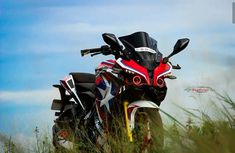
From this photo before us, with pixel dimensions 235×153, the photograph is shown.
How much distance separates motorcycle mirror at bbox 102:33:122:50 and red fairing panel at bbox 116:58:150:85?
0.19 m

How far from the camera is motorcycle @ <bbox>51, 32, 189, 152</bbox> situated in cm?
671

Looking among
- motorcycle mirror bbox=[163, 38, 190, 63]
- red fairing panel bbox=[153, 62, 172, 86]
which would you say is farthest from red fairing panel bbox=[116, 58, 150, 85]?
motorcycle mirror bbox=[163, 38, 190, 63]

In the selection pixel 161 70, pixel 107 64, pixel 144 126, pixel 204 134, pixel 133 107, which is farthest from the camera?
pixel 107 64

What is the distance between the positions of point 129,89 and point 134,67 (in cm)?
26

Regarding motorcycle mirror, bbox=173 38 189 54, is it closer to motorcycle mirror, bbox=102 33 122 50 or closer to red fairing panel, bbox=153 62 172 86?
red fairing panel, bbox=153 62 172 86

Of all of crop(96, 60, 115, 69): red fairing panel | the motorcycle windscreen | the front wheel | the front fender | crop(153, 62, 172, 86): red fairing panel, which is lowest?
the front wheel

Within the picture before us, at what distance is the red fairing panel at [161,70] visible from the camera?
22.2 ft

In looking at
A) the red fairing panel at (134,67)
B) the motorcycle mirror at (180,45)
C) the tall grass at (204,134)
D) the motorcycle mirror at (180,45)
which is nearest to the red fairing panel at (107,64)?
the red fairing panel at (134,67)

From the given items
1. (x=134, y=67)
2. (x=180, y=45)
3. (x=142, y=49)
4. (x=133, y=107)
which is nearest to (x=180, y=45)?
(x=180, y=45)

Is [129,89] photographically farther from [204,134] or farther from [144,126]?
[204,134]

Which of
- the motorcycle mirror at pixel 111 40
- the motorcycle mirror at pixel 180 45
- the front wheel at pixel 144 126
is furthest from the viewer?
the motorcycle mirror at pixel 180 45

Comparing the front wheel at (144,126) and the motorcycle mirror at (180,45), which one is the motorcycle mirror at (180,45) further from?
the front wheel at (144,126)

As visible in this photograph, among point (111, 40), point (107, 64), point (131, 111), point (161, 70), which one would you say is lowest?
point (131, 111)

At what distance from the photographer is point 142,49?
7.08 meters
